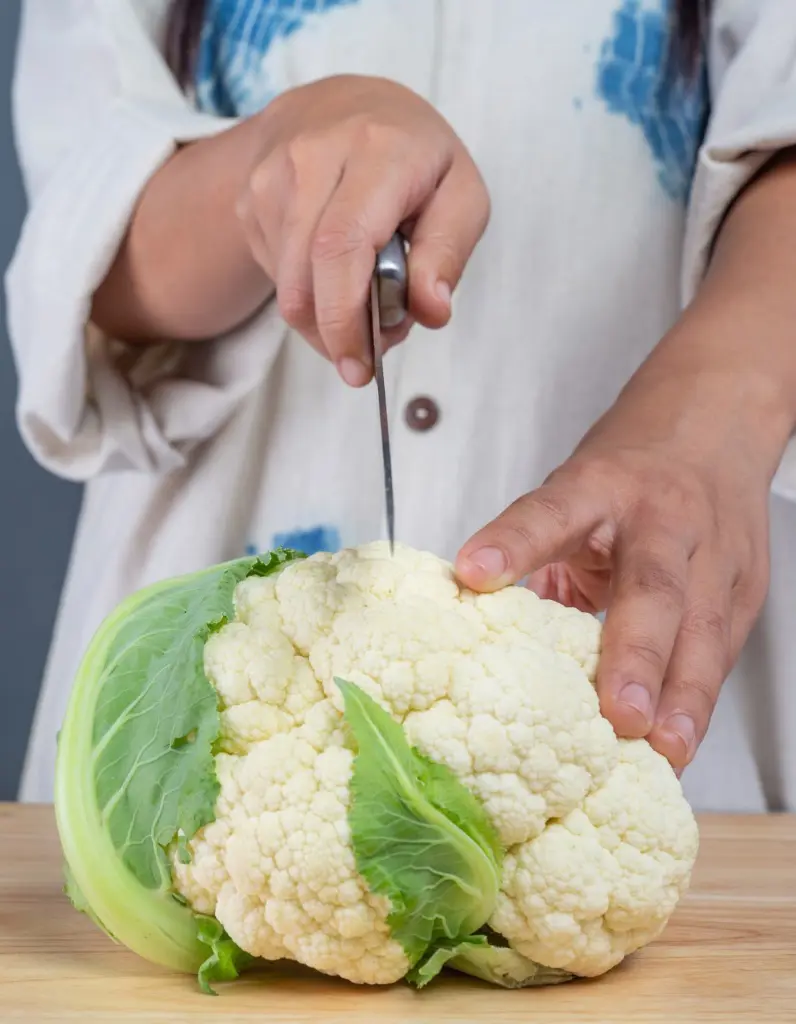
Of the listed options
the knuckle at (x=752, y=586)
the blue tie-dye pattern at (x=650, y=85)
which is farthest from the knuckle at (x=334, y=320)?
the blue tie-dye pattern at (x=650, y=85)

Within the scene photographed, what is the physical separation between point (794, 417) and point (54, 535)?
1398 mm

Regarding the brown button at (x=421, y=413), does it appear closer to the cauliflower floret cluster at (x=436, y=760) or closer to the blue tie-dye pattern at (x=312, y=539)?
the blue tie-dye pattern at (x=312, y=539)

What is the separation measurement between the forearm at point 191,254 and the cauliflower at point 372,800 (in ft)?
1.39

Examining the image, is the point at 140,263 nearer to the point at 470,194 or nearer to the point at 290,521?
the point at 290,521

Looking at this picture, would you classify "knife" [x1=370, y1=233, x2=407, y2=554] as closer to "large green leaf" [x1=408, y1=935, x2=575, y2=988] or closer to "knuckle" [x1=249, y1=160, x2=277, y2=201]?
"knuckle" [x1=249, y1=160, x2=277, y2=201]

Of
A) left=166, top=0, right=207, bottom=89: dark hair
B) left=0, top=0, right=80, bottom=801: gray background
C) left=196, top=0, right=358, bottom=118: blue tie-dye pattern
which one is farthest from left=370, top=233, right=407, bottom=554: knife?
left=0, top=0, right=80, bottom=801: gray background

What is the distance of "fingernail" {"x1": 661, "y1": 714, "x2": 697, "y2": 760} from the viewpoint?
2.59 ft

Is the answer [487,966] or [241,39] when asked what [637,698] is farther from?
[241,39]

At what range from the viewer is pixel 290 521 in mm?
1261

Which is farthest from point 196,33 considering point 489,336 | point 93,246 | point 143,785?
point 143,785

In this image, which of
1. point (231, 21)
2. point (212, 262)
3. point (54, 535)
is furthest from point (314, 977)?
point (54, 535)

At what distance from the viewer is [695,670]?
817 mm

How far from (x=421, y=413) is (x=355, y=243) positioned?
0.47 meters

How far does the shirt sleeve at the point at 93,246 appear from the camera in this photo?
1170 mm
